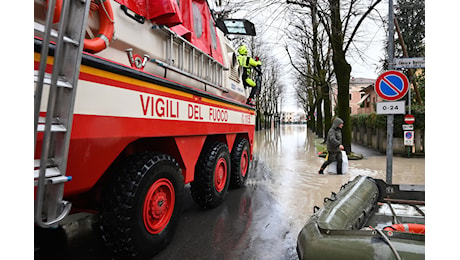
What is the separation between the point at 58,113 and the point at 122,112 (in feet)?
2.18

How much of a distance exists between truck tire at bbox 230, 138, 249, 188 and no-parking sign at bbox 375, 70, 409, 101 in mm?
2771

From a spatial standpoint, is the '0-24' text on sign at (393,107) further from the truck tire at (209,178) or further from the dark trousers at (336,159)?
the truck tire at (209,178)

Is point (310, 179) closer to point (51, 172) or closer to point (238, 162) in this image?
point (238, 162)

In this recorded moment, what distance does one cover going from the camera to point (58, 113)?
1.66m

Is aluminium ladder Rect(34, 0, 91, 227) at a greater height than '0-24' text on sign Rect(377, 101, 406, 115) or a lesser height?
lesser

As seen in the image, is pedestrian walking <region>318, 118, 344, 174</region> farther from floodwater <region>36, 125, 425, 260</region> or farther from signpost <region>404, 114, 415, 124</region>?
signpost <region>404, 114, 415, 124</region>

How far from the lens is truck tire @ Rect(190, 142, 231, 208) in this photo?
13.5 feet

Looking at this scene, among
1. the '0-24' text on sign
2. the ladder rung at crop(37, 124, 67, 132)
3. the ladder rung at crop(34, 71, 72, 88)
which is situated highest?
the '0-24' text on sign

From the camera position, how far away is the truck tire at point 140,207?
241 cm

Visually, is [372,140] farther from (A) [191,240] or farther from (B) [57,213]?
(B) [57,213]

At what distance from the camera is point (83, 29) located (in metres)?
1.68

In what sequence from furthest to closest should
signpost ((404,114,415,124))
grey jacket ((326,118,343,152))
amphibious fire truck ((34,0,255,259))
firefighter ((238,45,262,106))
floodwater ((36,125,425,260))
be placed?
signpost ((404,114,415,124)) → grey jacket ((326,118,343,152)) → firefighter ((238,45,262,106)) → floodwater ((36,125,425,260)) → amphibious fire truck ((34,0,255,259))

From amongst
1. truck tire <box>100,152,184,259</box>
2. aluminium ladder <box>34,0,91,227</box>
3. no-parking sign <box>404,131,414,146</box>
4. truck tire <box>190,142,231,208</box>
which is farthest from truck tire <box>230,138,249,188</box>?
no-parking sign <box>404,131,414,146</box>

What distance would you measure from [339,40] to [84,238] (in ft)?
34.9
